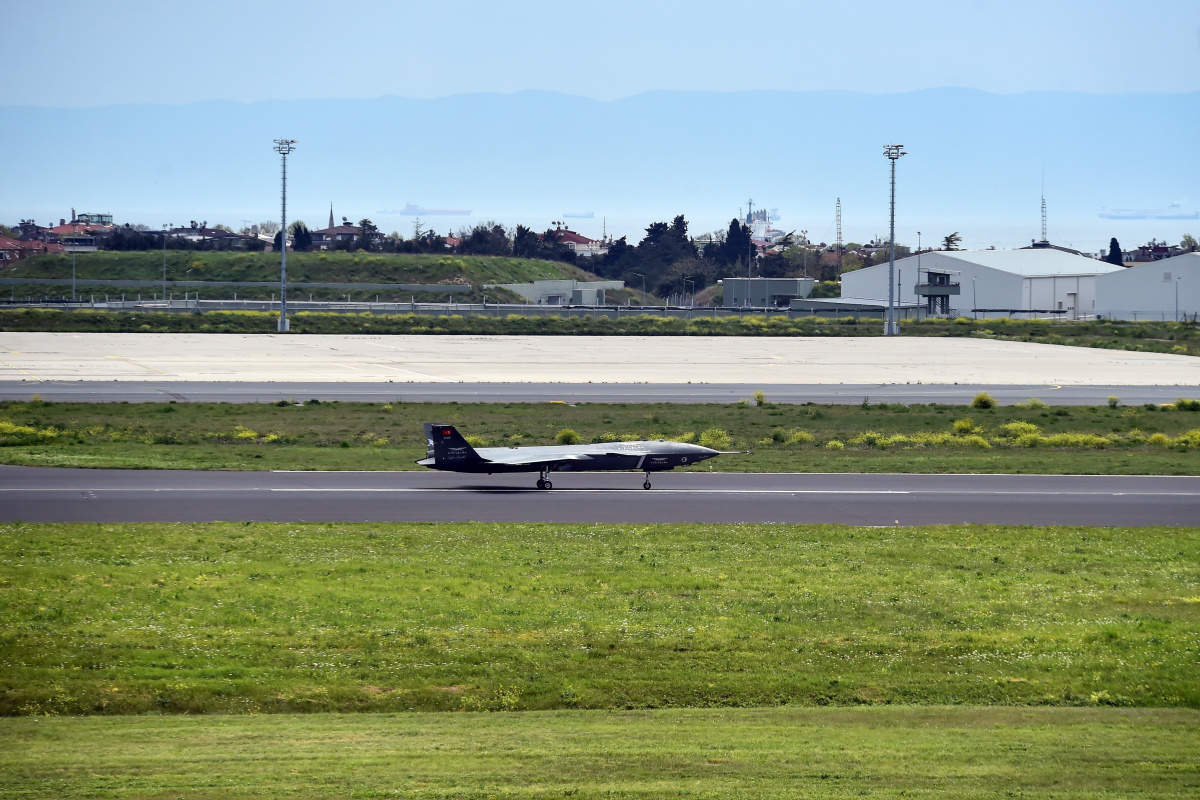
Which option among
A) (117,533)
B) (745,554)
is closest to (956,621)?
(745,554)

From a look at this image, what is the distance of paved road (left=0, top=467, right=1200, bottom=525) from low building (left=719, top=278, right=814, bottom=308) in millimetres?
142164

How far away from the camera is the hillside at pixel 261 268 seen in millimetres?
184875

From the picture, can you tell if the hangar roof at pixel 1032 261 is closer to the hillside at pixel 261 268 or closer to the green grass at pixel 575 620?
the hillside at pixel 261 268

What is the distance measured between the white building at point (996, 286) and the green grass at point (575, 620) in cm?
13705

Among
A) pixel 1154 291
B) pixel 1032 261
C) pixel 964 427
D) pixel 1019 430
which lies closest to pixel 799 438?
pixel 964 427

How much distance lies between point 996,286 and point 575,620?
150m

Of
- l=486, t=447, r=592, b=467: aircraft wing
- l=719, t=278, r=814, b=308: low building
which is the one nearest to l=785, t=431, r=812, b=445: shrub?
l=486, t=447, r=592, b=467: aircraft wing

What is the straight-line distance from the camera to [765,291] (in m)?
178

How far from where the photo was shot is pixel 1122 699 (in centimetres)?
1620

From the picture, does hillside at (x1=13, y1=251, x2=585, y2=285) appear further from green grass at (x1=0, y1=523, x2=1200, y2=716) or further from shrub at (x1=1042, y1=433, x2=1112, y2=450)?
green grass at (x1=0, y1=523, x2=1200, y2=716)

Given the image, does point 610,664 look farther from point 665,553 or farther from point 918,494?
point 918,494

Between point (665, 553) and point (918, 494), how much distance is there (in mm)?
12347

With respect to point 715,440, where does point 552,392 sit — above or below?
above

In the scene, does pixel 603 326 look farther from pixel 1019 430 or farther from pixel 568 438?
pixel 568 438
